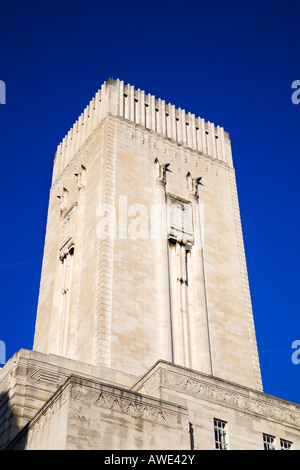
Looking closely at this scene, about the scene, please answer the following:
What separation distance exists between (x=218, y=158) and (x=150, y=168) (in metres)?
7.28

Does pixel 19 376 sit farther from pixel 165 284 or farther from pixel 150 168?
pixel 150 168

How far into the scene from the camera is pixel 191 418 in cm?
2817

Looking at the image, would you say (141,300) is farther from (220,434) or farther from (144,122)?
(144,122)

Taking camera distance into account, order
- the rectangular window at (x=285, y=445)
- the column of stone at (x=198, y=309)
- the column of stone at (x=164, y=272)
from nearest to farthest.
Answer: the rectangular window at (x=285, y=445)
the column of stone at (x=164, y=272)
the column of stone at (x=198, y=309)

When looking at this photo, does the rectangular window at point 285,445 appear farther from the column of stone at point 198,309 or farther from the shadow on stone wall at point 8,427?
the shadow on stone wall at point 8,427

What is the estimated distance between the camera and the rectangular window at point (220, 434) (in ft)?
92.1

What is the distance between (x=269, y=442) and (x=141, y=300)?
11274 mm

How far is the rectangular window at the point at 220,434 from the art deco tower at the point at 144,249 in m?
7.31

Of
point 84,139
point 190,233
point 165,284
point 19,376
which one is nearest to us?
point 19,376

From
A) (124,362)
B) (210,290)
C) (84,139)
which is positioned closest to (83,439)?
(124,362)

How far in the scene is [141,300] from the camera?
38.2m

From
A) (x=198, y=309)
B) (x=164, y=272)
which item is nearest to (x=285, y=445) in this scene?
(x=198, y=309)

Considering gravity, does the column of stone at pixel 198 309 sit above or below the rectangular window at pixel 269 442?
above

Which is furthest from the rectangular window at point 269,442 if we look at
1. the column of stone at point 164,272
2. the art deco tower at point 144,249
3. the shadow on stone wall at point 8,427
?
the shadow on stone wall at point 8,427
